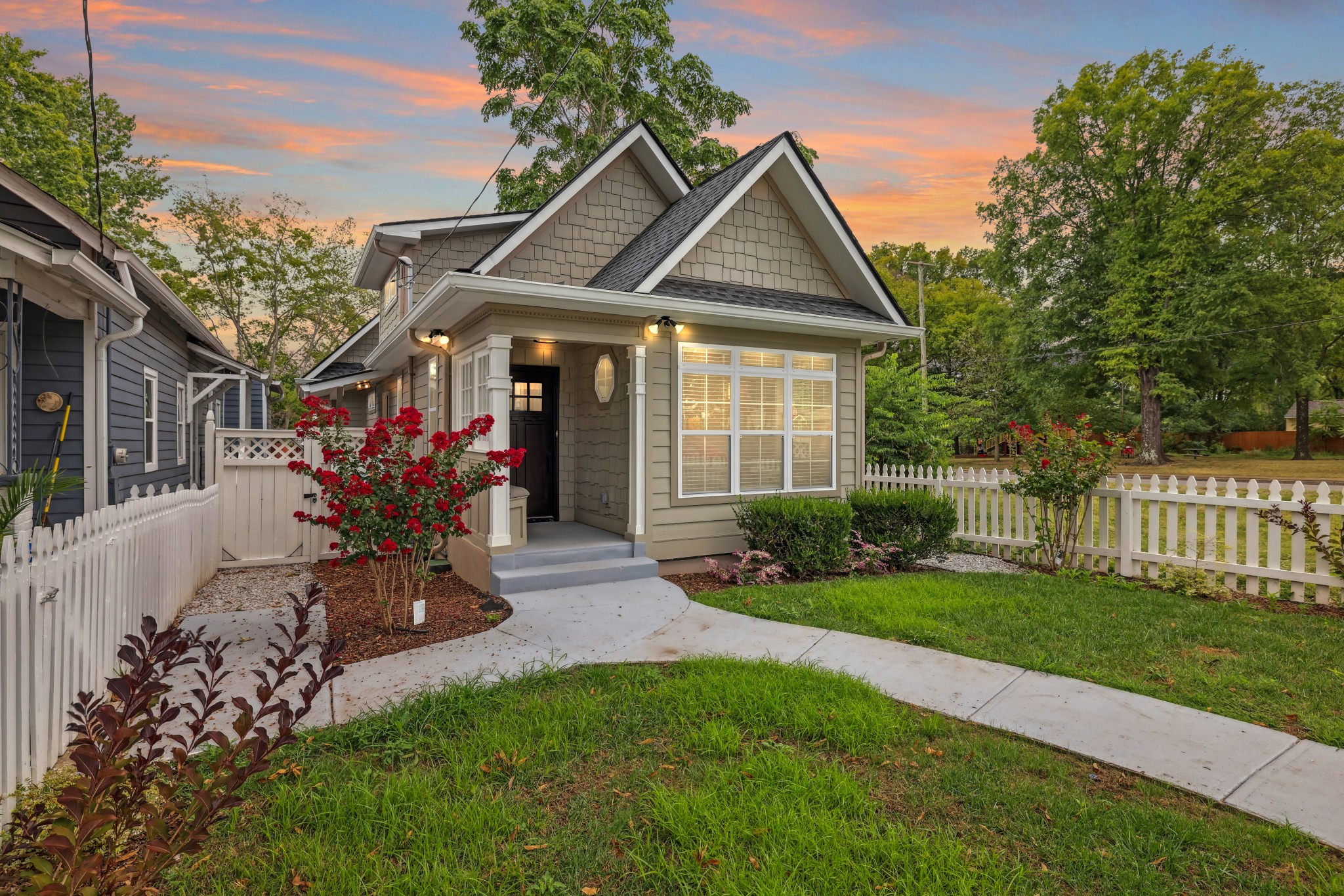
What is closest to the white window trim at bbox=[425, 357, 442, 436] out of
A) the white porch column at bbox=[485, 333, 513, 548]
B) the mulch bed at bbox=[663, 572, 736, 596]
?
the white porch column at bbox=[485, 333, 513, 548]

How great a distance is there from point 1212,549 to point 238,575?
10565 millimetres

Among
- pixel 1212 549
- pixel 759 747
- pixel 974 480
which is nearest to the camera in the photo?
pixel 759 747

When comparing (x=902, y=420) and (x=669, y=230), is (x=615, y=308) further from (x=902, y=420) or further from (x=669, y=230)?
(x=902, y=420)

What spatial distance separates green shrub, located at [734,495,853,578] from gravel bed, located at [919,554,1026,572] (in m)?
1.45

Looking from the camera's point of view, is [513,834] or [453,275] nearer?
[513,834]

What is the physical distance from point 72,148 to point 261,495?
16703mm

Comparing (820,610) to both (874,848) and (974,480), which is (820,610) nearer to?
(874,848)

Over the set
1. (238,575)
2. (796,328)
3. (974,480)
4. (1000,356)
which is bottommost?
(238,575)

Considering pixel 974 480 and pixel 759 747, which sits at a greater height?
pixel 974 480

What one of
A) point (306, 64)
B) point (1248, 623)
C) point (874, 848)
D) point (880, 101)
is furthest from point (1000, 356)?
point (874, 848)

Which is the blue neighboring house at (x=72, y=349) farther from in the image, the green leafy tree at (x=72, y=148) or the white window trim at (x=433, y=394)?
the green leafy tree at (x=72, y=148)

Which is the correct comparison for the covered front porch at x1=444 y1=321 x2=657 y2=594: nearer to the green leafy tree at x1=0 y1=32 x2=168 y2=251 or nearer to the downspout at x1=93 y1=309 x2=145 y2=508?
the downspout at x1=93 y1=309 x2=145 y2=508

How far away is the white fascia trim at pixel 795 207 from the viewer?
7133 mm

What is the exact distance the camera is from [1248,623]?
16.9ft
